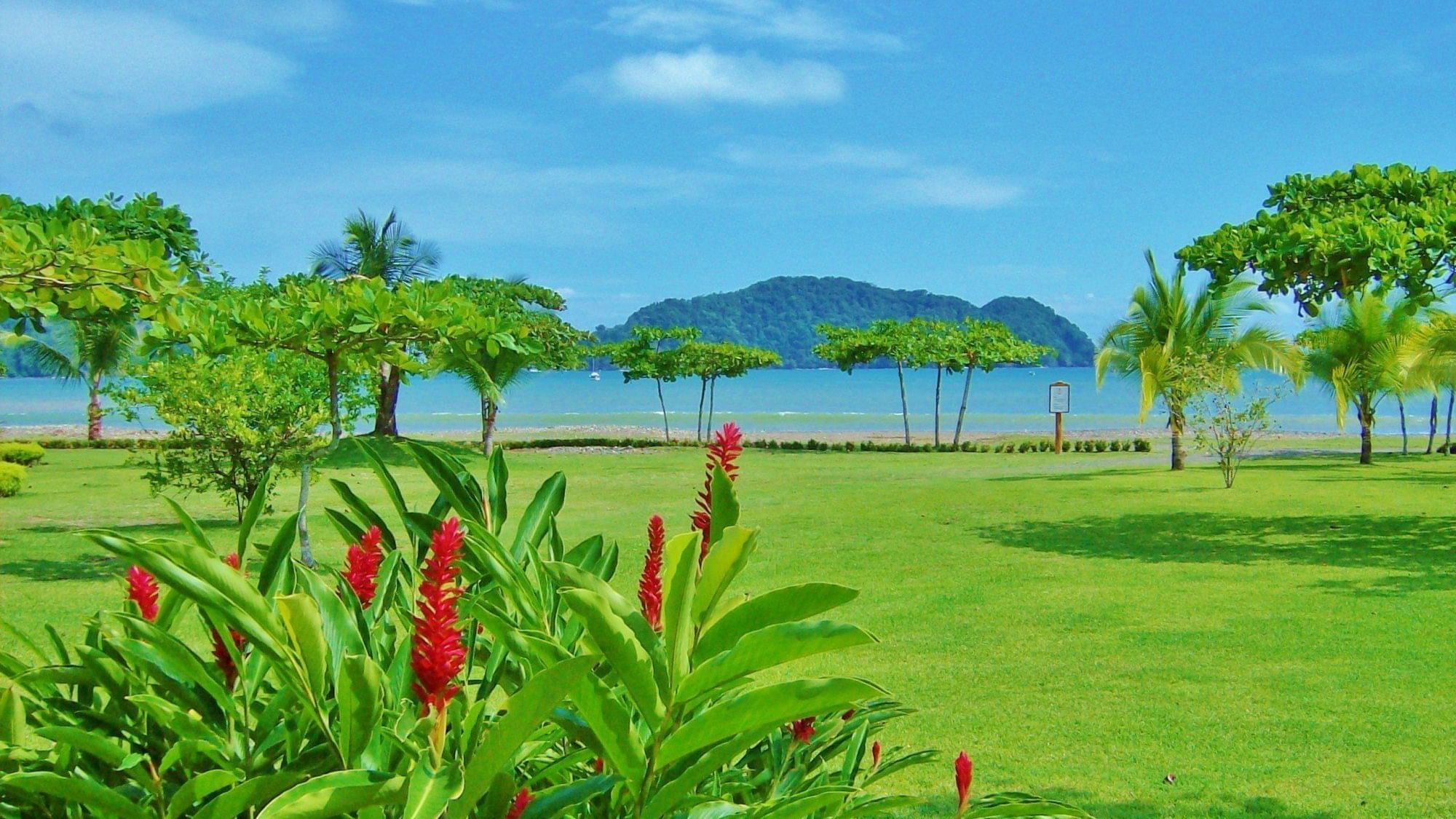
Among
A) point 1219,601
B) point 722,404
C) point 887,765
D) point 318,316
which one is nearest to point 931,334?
point 1219,601

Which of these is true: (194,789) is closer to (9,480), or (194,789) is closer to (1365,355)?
(9,480)

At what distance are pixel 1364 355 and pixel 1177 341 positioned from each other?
4.23 metres

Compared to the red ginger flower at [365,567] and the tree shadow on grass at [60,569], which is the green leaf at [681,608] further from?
the tree shadow on grass at [60,569]

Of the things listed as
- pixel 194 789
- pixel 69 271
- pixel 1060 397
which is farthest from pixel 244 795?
pixel 1060 397

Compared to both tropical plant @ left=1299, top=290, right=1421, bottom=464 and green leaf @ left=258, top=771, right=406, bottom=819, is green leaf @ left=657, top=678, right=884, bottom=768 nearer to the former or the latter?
green leaf @ left=258, top=771, right=406, bottom=819

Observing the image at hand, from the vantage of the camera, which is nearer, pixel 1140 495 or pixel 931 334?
pixel 1140 495

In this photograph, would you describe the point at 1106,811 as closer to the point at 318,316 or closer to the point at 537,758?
the point at 537,758

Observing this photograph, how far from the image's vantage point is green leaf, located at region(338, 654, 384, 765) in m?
0.92

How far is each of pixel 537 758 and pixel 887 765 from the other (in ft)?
1.84

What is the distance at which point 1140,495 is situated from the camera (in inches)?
608

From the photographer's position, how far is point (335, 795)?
2.91 feet

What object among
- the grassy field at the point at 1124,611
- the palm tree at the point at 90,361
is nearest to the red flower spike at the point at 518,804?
the grassy field at the point at 1124,611

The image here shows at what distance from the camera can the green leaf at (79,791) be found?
1.06 metres

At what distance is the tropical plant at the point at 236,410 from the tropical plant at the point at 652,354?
21060 millimetres
